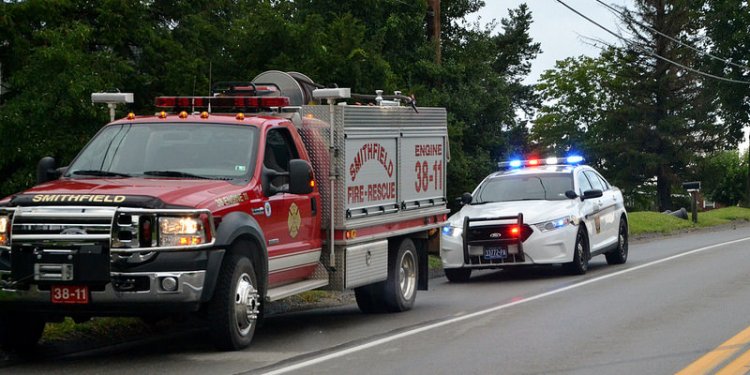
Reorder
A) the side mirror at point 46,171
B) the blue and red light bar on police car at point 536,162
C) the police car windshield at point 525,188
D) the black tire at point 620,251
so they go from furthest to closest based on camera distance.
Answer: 1. the black tire at point 620,251
2. the blue and red light bar on police car at point 536,162
3. the police car windshield at point 525,188
4. the side mirror at point 46,171

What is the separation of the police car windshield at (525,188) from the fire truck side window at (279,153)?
7.70m

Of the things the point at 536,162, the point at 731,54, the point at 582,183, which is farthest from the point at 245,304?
the point at 731,54

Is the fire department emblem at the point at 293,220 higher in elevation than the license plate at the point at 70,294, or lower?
higher

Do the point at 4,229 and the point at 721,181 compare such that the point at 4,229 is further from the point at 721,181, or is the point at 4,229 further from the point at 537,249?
the point at 721,181

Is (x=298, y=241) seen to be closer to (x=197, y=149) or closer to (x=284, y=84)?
(x=197, y=149)

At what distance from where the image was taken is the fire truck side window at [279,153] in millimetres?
11711

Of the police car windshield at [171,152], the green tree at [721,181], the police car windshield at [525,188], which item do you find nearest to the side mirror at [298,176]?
the police car windshield at [171,152]

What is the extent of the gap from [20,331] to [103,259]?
133 centimetres

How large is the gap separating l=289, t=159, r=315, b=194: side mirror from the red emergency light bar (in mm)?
1352

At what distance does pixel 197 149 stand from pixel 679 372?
4762 mm

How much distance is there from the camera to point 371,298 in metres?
14.1

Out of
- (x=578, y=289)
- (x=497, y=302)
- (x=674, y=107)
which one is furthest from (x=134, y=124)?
(x=674, y=107)

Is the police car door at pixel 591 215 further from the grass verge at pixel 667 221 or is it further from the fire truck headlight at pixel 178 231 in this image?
the grass verge at pixel 667 221

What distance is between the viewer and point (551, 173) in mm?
19812
